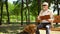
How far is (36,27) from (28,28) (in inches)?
15.1

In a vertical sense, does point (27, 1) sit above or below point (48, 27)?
above

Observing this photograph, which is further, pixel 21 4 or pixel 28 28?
pixel 21 4

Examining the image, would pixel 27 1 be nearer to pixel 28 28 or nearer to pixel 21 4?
pixel 21 4

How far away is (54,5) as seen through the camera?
21984 mm

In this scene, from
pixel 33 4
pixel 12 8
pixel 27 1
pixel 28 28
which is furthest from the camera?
pixel 12 8

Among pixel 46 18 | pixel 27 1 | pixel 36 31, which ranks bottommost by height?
pixel 36 31

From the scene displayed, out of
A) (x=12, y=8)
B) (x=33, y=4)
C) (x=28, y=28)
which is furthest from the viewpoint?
(x=12, y=8)

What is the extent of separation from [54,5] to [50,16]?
1626cm

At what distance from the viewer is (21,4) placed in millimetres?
21891

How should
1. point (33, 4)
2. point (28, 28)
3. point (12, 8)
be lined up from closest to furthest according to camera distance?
point (28, 28)
point (33, 4)
point (12, 8)

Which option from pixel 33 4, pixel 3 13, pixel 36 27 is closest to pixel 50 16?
pixel 36 27

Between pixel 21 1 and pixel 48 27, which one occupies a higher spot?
pixel 21 1

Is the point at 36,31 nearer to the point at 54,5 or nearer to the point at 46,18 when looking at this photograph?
the point at 46,18

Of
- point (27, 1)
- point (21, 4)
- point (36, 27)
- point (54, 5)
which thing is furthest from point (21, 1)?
point (36, 27)
